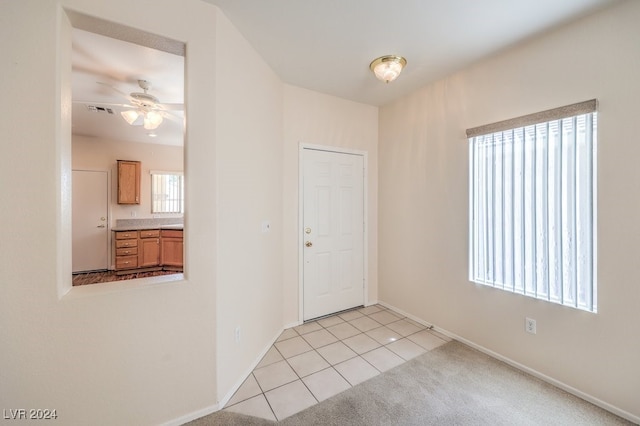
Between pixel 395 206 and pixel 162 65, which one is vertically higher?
pixel 162 65

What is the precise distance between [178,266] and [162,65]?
4.01 metres

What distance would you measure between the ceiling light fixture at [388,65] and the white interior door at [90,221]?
223 inches

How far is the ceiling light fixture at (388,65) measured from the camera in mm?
2232

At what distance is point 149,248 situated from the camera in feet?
16.5

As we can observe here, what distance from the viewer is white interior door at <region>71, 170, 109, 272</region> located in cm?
484

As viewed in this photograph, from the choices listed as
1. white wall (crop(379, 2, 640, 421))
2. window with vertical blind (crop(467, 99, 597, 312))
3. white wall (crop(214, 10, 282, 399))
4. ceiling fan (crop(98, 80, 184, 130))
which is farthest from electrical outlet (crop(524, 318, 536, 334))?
ceiling fan (crop(98, 80, 184, 130))

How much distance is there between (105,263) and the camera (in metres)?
5.06

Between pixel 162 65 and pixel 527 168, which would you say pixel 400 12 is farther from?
pixel 162 65

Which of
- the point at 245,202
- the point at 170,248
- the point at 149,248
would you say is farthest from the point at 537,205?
the point at 149,248

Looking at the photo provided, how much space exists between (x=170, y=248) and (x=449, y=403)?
5.27 meters

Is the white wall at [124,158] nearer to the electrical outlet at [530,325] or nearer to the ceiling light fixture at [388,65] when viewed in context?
the ceiling light fixture at [388,65]

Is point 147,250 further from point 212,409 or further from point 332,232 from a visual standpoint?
point 212,409

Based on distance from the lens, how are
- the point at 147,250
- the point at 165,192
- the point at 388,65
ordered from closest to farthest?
the point at 388,65, the point at 147,250, the point at 165,192

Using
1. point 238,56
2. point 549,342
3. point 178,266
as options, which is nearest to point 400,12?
point 238,56
